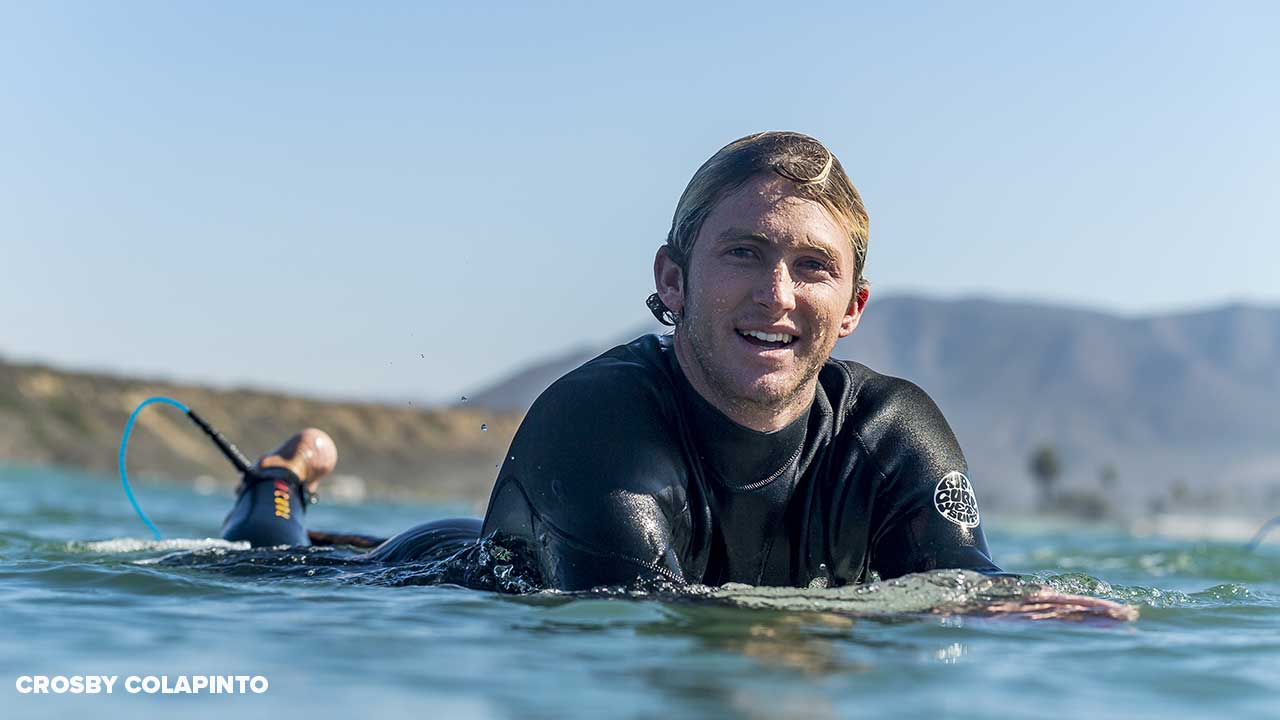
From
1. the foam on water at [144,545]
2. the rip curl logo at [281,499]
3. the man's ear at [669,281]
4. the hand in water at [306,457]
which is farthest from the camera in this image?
the hand in water at [306,457]

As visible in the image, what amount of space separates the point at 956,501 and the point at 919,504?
0.15 metres

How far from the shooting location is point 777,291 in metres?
5.06

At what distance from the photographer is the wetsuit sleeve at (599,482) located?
492 cm

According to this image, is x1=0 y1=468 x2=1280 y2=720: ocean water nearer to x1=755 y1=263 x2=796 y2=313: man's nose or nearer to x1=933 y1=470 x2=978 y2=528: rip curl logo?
x1=933 y1=470 x2=978 y2=528: rip curl logo

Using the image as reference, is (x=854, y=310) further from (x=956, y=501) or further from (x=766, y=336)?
(x=956, y=501)

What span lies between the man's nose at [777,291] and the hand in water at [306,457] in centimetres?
371

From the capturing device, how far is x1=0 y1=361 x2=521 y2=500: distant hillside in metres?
58.9

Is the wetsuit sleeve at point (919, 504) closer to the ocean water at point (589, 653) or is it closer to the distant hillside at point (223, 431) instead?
the ocean water at point (589, 653)

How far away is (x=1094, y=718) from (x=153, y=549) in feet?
18.8

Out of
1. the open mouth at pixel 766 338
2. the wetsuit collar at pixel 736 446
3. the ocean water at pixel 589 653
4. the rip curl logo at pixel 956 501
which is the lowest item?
the ocean water at pixel 589 653

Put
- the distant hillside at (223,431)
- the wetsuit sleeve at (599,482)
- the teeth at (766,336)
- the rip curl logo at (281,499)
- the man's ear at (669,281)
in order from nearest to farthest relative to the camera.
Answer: the wetsuit sleeve at (599,482) < the teeth at (766,336) < the man's ear at (669,281) < the rip curl logo at (281,499) < the distant hillside at (223,431)

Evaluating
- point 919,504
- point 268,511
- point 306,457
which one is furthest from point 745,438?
point 306,457

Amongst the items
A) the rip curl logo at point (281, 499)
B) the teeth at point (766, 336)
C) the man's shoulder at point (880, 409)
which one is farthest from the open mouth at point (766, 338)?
the rip curl logo at point (281, 499)

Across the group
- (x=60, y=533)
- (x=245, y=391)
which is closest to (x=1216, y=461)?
(x=245, y=391)
